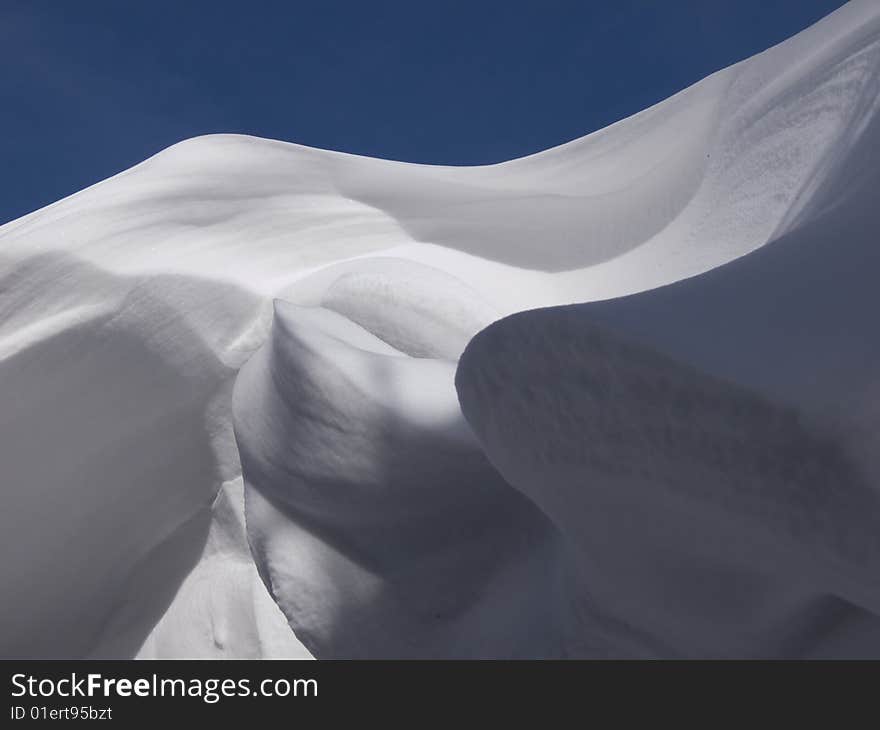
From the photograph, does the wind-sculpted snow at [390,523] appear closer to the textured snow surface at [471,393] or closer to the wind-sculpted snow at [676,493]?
the textured snow surface at [471,393]

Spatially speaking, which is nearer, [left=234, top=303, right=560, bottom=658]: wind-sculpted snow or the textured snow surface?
the textured snow surface

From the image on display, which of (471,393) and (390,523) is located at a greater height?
(471,393)

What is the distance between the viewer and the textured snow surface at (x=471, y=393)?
1.01 m

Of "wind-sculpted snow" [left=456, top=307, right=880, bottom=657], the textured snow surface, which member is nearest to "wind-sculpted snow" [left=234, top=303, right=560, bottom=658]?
the textured snow surface

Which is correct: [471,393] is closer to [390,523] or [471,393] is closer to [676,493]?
[676,493]

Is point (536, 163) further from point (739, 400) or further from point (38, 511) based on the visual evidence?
point (739, 400)

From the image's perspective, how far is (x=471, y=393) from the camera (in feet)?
4.17

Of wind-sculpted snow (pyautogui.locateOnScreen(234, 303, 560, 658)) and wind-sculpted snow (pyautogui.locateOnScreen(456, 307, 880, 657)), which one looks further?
wind-sculpted snow (pyautogui.locateOnScreen(234, 303, 560, 658))

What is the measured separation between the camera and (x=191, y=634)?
Result: 2457 millimetres

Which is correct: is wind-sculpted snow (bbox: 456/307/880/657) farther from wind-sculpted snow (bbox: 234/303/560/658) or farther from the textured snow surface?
wind-sculpted snow (bbox: 234/303/560/658)

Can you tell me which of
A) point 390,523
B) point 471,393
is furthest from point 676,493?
point 390,523

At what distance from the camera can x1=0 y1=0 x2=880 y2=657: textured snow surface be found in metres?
1.01

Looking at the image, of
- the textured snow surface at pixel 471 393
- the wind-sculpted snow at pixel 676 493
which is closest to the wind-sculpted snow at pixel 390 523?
the textured snow surface at pixel 471 393

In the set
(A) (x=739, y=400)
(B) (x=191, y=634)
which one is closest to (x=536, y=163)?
(B) (x=191, y=634)
